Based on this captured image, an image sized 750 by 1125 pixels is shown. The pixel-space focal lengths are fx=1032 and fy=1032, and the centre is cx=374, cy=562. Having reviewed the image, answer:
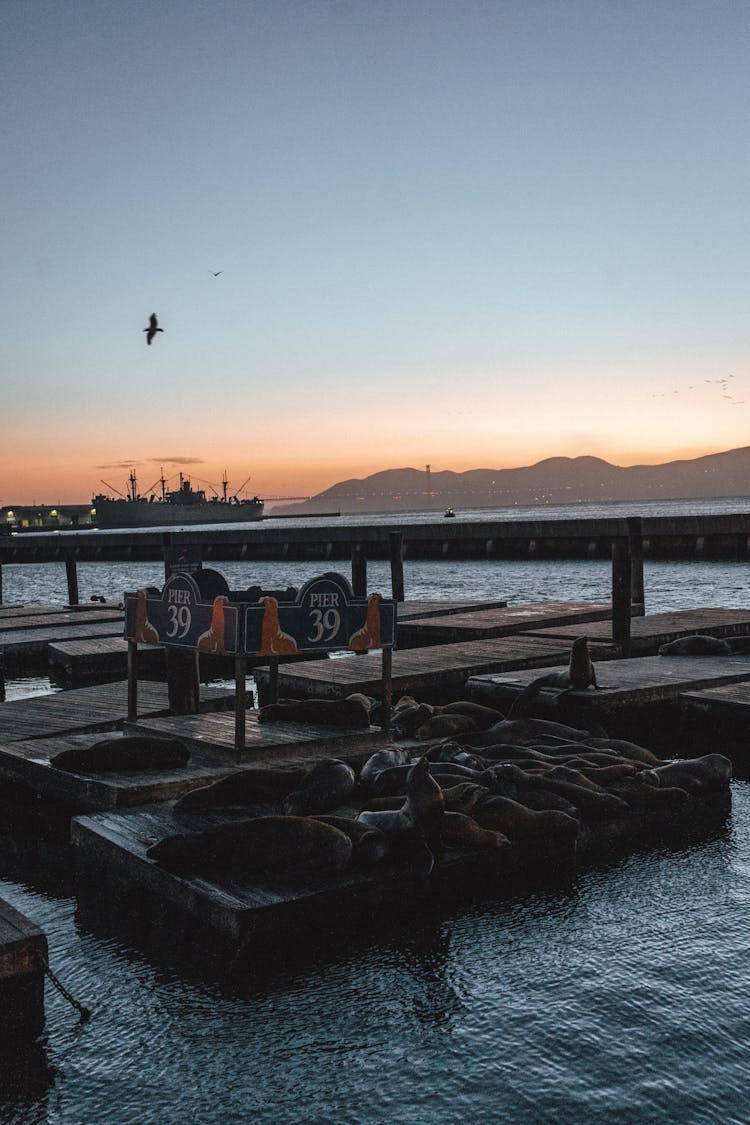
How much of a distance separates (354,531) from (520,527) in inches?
457

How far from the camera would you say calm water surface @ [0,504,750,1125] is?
4277 millimetres

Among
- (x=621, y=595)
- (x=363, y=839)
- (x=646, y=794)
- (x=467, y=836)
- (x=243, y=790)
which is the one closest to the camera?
(x=363, y=839)

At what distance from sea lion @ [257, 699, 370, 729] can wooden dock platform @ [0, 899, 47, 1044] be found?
3.98 meters

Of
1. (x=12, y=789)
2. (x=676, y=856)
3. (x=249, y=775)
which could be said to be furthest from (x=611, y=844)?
(x=12, y=789)

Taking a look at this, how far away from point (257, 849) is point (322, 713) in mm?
2826

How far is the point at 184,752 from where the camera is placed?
781 cm

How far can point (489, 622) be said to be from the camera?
18.5 meters

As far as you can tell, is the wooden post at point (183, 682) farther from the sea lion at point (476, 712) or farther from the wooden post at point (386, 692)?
the sea lion at point (476, 712)

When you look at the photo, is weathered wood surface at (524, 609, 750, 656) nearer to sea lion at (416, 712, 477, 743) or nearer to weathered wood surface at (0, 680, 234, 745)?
sea lion at (416, 712, 477, 743)

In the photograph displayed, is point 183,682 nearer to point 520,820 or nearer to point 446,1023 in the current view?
point 520,820

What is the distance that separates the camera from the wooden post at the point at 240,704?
751cm

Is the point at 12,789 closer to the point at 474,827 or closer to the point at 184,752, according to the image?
the point at 184,752

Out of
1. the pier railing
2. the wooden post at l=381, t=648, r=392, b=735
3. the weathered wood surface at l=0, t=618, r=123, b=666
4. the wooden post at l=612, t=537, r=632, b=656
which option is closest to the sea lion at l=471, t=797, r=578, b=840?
the wooden post at l=381, t=648, r=392, b=735

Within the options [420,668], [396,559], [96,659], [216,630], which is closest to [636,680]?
[420,668]
